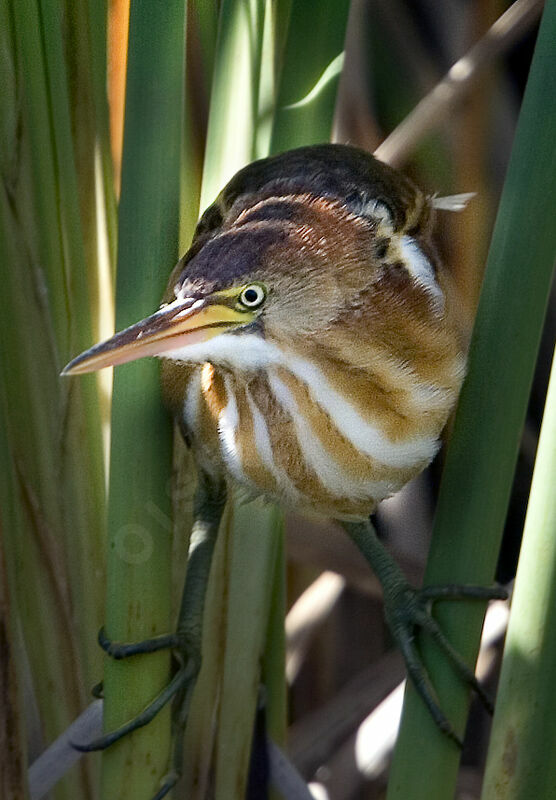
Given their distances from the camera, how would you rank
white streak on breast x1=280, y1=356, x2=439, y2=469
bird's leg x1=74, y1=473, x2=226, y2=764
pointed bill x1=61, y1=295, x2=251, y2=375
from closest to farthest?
pointed bill x1=61, y1=295, x2=251, y2=375 → white streak on breast x1=280, y1=356, x2=439, y2=469 → bird's leg x1=74, y1=473, x2=226, y2=764

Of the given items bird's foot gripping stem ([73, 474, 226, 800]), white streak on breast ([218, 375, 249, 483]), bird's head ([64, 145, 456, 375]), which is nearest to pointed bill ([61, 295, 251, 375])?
bird's head ([64, 145, 456, 375])

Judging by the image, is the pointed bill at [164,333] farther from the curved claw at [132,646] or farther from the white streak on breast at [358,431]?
the curved claw at [132,646]

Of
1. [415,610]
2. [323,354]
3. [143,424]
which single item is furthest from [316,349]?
[415,610]

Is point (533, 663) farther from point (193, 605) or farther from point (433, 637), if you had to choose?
point (193, 605)

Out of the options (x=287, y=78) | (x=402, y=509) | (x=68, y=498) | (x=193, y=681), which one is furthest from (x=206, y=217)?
(x=402, y=509)

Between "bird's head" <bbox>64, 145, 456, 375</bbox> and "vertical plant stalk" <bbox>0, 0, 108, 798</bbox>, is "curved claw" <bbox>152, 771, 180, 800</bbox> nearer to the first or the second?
"vertical plant stalk" <bbox>0, 0, 108, 798</bbox>

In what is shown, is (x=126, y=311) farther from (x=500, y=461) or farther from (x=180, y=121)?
(x=500, y=461)

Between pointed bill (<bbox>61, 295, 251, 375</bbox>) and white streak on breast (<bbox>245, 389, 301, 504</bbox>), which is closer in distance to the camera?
pointed bill (<bbox>61, 295, 251, 375</bbox>)

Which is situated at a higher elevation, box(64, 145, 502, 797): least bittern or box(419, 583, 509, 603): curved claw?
box(64, 145, 502, 797): least bittern
